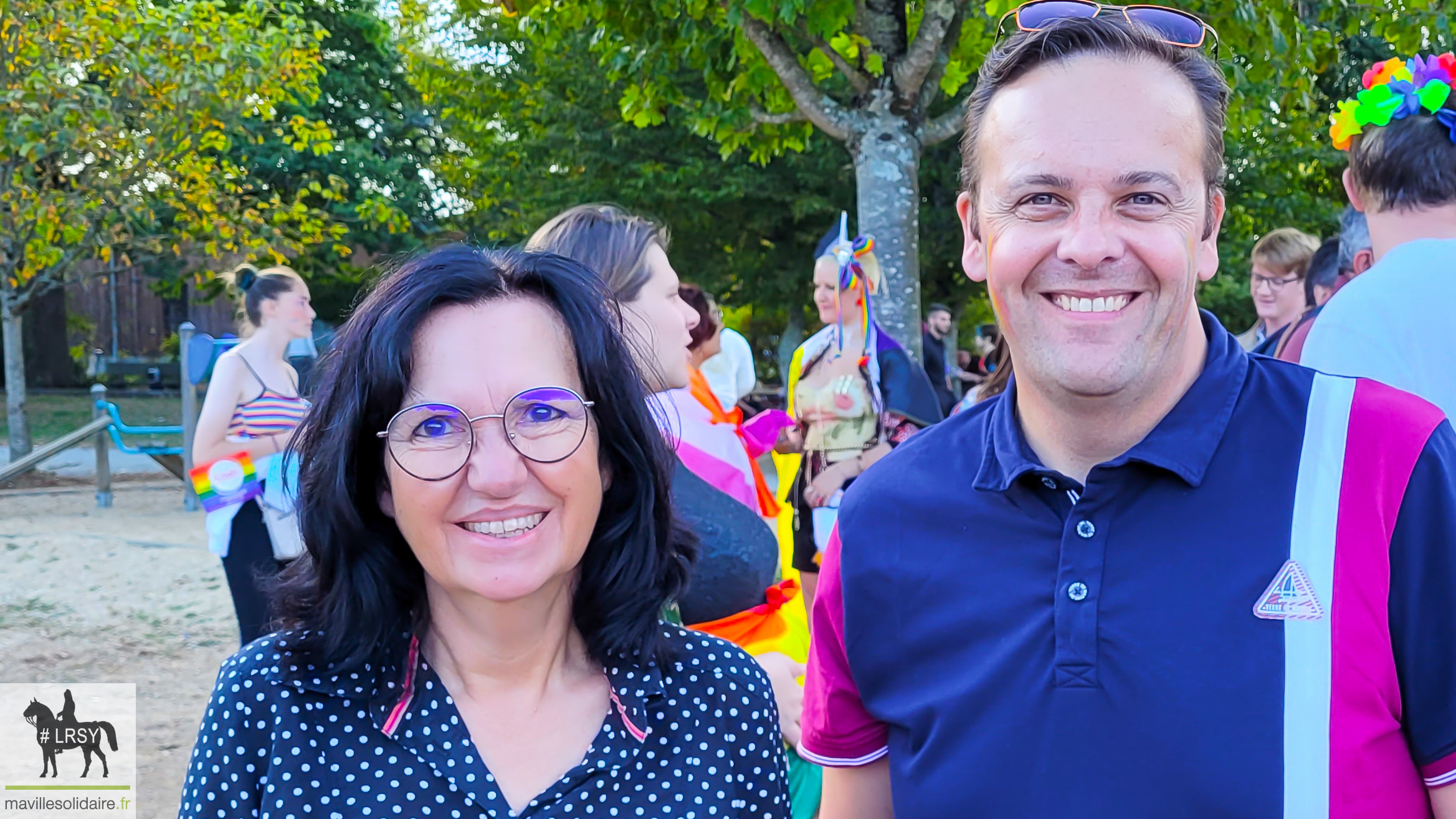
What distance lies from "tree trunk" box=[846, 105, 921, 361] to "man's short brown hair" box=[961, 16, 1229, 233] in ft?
17.8

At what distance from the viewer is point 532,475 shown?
5.66ft

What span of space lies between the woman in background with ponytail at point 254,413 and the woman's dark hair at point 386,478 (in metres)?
3.21

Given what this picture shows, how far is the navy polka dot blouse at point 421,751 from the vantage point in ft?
5.37

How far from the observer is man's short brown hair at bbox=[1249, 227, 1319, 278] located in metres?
5.96

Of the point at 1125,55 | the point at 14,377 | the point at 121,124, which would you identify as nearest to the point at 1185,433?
the point at 1125,55

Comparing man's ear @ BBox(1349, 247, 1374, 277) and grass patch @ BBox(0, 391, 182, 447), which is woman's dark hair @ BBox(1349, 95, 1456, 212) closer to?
man's ear @ BBox(1349, 247, 1374, 277)

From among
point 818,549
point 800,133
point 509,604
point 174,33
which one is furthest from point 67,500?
point 509,604

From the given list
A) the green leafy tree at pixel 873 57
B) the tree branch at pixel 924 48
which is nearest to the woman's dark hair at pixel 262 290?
the green leafy tree at pixel 873 57

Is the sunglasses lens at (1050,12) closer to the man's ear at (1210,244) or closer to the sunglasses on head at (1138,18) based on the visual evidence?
the sunglasses on head at (1138,18)

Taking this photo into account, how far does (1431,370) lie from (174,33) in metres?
12.4

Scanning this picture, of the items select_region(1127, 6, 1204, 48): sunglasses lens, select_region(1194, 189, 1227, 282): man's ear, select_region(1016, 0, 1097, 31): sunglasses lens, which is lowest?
select_region(1194, 189, 1227, 282): man's ear

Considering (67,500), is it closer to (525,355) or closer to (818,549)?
(818,549)

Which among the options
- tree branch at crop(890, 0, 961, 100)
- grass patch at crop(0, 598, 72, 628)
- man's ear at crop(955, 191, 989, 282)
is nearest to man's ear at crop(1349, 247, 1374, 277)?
man's ear at crop(955, 191, 989, 282)

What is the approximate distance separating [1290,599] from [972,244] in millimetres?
683
